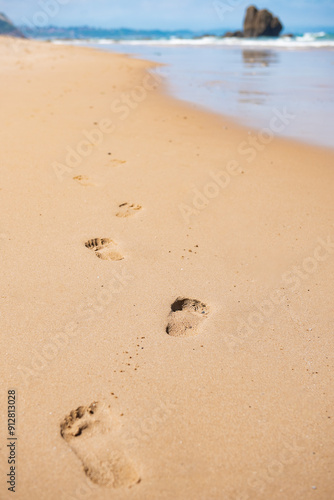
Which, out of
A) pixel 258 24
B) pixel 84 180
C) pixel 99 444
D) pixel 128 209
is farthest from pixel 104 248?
pixel 258 24

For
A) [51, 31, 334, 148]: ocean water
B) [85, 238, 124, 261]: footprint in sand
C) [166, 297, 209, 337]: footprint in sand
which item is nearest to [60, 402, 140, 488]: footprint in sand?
[166, 297, 209, 337]: footprint in sand

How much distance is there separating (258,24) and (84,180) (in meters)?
56.4

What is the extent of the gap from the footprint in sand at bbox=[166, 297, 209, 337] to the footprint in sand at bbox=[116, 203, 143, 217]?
106 cm

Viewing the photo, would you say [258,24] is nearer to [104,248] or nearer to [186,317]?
[104,248]

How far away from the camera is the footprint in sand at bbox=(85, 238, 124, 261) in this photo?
2553 mm

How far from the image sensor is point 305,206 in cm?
328

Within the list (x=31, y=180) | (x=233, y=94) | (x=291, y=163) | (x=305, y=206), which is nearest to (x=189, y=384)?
(x=305, y=206)

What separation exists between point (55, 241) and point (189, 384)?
55.0 inches

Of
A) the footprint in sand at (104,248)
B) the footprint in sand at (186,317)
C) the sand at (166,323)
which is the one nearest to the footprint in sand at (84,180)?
the sand at (166,323)

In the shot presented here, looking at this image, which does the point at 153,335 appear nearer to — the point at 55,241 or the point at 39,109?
the point at 55,241

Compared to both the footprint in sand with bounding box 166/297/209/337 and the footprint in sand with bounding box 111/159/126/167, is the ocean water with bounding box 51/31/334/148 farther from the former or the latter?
the footprint in sand with bounding box 166/297/209/337

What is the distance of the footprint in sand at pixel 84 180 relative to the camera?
351 centimetres

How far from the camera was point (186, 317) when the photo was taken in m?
2.10

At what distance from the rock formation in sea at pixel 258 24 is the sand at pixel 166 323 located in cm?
5497
